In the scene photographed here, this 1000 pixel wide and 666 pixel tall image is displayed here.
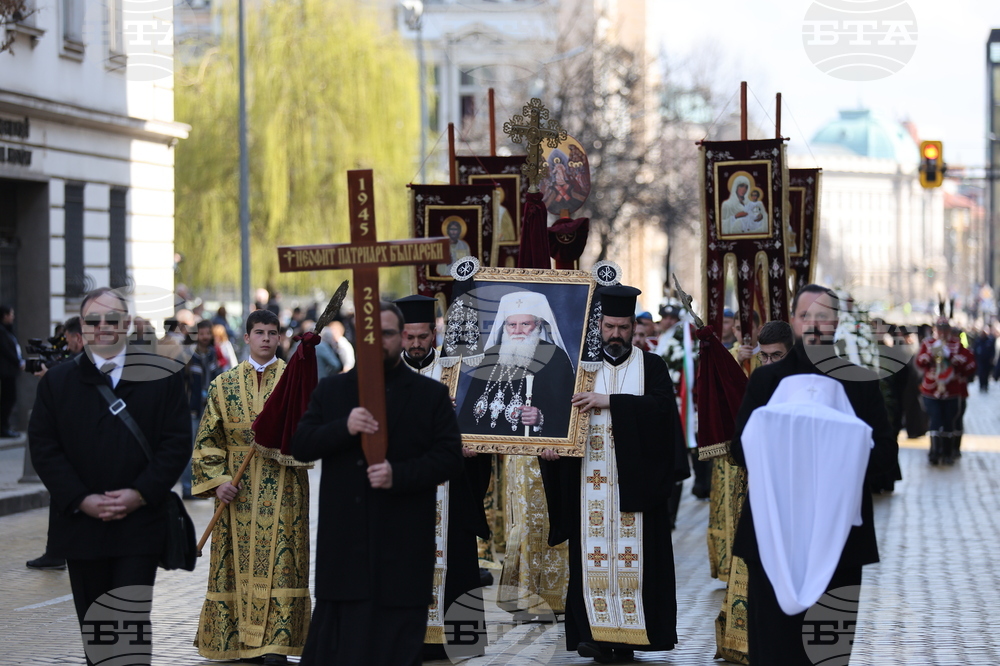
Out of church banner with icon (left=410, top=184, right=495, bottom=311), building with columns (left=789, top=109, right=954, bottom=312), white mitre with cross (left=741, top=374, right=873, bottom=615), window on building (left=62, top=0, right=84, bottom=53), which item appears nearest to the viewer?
white mitre with cross (left=741, top=374, right=873, bottom=615)

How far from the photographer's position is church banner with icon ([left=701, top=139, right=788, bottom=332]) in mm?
12125

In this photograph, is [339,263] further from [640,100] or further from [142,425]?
[640,100]

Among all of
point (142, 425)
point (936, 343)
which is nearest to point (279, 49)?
point (936, 343)

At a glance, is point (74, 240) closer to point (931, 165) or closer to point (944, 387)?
point (944, 387)

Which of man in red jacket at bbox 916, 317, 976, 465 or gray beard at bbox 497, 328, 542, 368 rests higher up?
gray beard at bbox 497, 328, 542, 368

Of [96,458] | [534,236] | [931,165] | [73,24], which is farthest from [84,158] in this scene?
[96,458]

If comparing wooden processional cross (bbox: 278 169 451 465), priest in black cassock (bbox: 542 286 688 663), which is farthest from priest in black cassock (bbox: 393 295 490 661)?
wooden processional cross (bbox: 278 169 451 465)

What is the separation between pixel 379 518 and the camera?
20.4 ft

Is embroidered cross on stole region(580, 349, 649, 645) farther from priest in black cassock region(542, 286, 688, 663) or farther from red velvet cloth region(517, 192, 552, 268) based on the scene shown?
red velvet cloth region(517, 192, 552, 268)

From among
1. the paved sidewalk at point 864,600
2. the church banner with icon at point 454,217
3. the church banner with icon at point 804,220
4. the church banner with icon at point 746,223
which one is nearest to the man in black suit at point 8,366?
the paved sidewalk at point 864,600

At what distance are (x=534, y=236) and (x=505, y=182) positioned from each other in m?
5.14

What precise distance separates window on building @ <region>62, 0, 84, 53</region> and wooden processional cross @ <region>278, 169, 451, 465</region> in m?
18.2

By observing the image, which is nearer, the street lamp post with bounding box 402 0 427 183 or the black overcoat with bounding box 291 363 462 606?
the black overcoat with bounding box 291 363 462 606

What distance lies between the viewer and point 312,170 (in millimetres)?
33156
